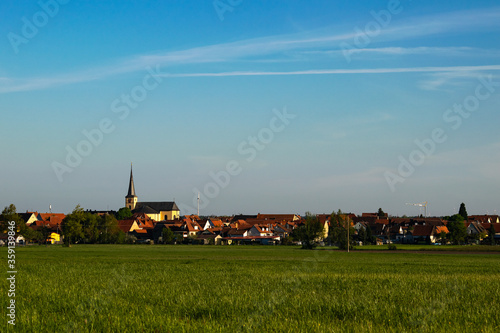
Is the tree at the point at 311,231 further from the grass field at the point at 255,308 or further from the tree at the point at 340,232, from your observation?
the grass field at the point at 255,308

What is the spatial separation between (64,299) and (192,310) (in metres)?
4.97

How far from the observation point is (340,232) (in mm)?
124125

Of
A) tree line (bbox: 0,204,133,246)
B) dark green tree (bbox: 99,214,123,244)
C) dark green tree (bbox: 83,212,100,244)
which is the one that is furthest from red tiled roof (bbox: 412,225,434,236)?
dark green tree (bbox: 83,212,100,244)

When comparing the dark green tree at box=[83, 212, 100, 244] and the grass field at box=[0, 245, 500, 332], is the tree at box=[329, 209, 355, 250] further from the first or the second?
the grass field at box=[0, 245, 500, 332]

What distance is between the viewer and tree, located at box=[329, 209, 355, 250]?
115 metres

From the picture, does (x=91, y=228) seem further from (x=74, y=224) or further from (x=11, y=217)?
(x=11, y=217)

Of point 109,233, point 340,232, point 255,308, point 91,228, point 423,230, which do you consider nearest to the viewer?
point 255,308

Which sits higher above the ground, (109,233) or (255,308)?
(255,308)

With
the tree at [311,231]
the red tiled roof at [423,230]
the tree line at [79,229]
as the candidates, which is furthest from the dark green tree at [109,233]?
the red tiled roof at [423,230]

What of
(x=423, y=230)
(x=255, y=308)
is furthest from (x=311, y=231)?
(x=255, y=308)

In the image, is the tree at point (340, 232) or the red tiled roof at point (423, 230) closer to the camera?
the tree at point (340, 232)

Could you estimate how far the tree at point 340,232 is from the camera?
11506 cm

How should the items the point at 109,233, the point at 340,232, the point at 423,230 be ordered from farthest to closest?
the point at 423,230
the point at 109,233
the point at 340,232

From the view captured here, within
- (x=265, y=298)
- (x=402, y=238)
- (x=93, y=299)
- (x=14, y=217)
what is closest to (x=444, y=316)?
(x=265, y=298)
